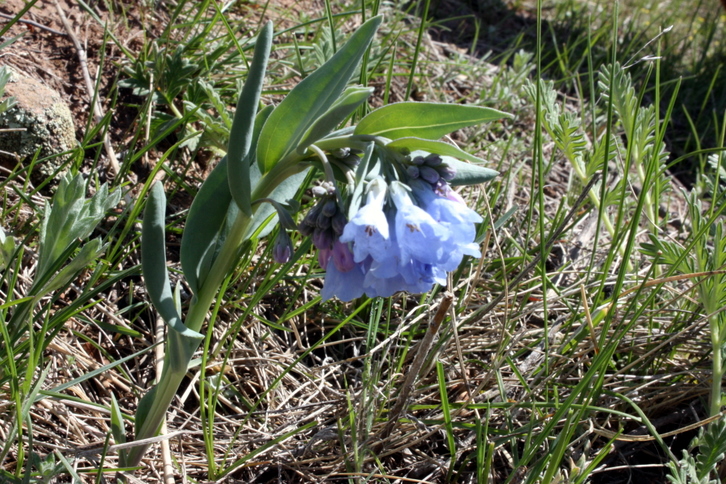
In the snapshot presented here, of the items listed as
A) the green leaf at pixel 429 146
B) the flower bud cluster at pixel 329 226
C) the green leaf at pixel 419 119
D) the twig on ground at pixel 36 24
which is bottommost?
the flower bud cluster at pixel 329 226

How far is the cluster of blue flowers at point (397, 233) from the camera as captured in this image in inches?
43.6

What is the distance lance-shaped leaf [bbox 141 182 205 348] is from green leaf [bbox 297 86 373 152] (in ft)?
1.09

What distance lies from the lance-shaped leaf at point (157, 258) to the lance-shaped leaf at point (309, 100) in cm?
25

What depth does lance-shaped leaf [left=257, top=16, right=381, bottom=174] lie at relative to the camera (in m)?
1.25

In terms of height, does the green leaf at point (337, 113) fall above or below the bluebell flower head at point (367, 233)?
above

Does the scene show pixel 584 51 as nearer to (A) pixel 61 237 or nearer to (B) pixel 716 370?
(B) pixel 716 370

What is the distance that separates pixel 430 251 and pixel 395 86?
2.27 m

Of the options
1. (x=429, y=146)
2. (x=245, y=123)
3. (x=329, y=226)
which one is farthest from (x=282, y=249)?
(x=429, y=146)

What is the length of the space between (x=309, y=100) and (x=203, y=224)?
0.38 meters

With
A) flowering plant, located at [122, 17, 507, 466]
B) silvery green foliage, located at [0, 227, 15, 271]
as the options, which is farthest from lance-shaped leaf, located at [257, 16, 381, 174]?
silvery green foliage, located at [0, 227, 15, 271]

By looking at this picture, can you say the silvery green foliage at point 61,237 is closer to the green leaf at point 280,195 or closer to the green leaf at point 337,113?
the green leaf at point 280,195

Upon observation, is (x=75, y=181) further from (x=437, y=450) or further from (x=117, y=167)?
(x=437, y=450)

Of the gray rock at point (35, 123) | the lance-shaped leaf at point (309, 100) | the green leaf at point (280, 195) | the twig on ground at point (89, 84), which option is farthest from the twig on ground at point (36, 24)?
the lance-shaped leaf at point (309, 100)

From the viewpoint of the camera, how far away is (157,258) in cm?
131
